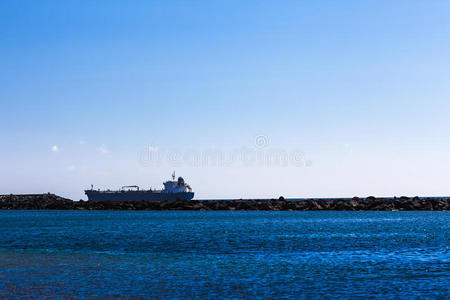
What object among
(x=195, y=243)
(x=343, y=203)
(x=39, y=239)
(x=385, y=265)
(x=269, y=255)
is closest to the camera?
(x=385, y=265)

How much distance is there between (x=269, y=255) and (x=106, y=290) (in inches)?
643

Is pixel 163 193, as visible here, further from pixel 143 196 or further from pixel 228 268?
pixel 228 268

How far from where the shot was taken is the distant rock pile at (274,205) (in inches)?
4943

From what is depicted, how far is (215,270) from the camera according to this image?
95.9ft

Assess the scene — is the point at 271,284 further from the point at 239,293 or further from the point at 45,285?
the point at 45,285

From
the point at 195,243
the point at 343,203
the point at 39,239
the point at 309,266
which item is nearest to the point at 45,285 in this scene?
the point at 309,266

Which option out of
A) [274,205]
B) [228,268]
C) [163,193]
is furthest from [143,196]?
[228,268]

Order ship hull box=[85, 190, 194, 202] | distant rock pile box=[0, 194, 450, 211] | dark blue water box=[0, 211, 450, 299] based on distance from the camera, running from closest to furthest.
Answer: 1. dark blue water box=[0, 211, 450, 299]
2. distant rock pile box=[0, 194, 450, 211]
3. ship hull box=[85, 190, 194, 202]

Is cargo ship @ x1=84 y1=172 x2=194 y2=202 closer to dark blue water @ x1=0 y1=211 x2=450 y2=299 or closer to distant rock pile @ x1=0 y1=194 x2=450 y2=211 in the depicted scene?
distant rock pile @ x1=0 y1=194 x2=450 y2=211

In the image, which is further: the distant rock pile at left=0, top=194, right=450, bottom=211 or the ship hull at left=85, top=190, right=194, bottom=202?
the ship hull at left=85, top=190, right=194, bottom=202

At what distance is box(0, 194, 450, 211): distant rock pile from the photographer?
125562mm

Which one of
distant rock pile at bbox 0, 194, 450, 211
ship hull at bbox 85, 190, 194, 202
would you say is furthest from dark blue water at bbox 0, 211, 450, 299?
ship hull at bbox 85, 190, 194, 202

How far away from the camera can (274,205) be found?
138 m

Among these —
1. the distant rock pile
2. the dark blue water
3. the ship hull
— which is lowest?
the dark blue water
